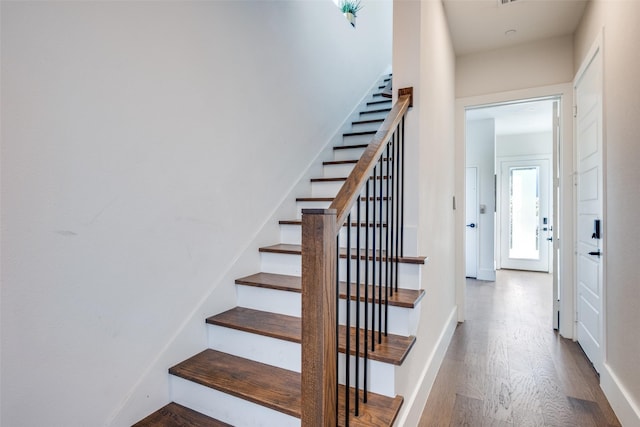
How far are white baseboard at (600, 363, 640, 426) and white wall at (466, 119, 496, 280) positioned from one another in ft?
11.8

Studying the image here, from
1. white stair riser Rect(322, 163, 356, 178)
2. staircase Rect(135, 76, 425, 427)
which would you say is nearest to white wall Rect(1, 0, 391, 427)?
staircase Rect(135, 76, 425, 427)

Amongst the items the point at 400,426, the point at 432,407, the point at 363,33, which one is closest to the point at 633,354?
the point at 432,407

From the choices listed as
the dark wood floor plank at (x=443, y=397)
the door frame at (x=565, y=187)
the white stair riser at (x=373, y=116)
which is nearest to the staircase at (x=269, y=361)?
the dark wood floor plank at (x=443, y=397)

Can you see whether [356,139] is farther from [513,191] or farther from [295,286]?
[513,191]

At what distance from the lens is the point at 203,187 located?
5.95 feet

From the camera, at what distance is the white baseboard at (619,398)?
1619 millimetres

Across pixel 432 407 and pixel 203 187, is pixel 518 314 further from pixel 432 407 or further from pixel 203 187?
pixel 203 187

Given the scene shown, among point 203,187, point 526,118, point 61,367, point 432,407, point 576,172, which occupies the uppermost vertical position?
point 526,118

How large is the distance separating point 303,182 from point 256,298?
43.4 inches

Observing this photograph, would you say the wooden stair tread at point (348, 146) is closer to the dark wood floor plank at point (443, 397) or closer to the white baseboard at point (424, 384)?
the white baseboard at point (424, 384)

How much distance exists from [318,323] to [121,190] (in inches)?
41.7

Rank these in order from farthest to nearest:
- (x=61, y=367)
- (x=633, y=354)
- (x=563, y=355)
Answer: (x=563, y=355)
(x=633, y=354)
(x=61, y=367)

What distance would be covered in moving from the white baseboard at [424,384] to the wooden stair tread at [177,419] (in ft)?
2.78

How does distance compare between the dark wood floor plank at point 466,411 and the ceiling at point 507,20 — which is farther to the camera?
the ceiling at point 507,20
